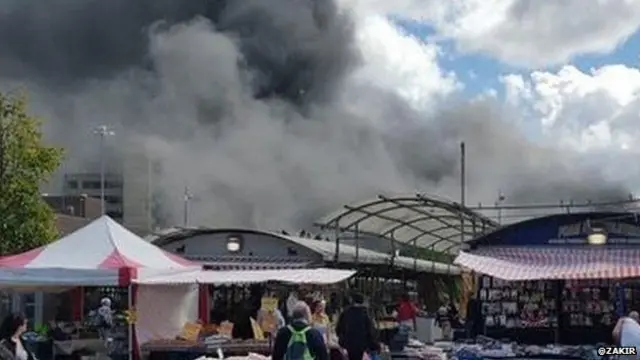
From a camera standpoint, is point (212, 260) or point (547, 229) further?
point (212, 260)

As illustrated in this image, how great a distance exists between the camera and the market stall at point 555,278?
21.4 m

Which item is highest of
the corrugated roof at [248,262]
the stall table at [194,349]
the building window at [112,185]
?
the building window at [112,185]

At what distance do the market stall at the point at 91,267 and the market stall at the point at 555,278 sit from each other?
Answer: 21.6 feet

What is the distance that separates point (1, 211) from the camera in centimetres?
2686

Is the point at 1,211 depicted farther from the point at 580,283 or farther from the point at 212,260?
the point at 580,283

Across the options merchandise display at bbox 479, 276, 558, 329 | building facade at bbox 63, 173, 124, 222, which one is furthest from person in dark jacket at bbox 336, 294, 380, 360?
building facade at bbox 63, 173, 124, 222

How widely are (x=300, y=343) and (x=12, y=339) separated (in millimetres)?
3025

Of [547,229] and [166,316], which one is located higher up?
[547,229]

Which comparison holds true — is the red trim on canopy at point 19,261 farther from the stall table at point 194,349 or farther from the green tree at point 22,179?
the green tree at point 22,179

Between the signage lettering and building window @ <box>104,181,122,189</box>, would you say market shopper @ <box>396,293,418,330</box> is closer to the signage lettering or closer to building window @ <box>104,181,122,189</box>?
the signage lettering

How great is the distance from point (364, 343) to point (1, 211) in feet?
49.9

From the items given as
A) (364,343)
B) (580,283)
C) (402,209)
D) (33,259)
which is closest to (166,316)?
(33,259)

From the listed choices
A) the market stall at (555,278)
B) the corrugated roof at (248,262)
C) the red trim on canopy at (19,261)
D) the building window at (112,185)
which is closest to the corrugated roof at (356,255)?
the corrugated roof at (248,262)

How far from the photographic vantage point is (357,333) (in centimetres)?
1427
